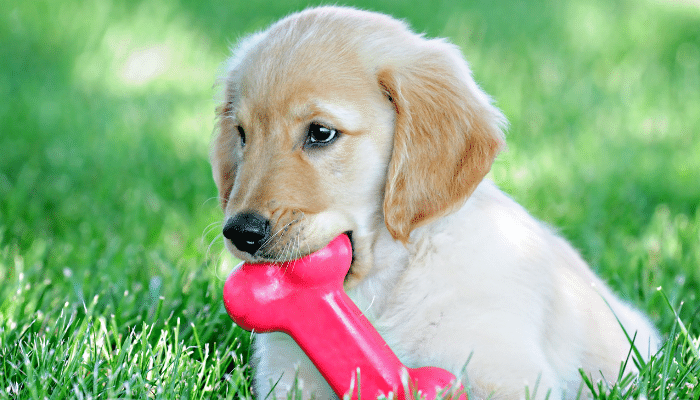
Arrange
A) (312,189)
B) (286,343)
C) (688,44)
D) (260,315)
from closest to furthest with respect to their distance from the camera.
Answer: (260,315)
(312,189)
(286,343)
(688,44)

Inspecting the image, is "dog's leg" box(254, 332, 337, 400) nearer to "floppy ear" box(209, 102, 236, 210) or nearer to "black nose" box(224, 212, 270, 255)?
"black nose" box(224, 212, 270, 255)

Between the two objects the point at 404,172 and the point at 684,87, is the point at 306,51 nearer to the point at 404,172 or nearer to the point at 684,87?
the point at 404,172

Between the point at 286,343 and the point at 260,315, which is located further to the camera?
the point at 286,343

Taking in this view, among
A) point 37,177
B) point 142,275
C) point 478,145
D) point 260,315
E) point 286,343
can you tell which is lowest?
point 37,177

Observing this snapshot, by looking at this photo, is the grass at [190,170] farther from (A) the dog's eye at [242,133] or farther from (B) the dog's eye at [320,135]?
(B) the dog's eye at [320,135]

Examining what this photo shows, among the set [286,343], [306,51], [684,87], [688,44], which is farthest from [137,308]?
[688,44]

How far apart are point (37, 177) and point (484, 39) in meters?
5.61

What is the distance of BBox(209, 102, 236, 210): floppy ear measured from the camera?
2.92 metres

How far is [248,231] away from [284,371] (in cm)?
59

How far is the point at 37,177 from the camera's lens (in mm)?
5102

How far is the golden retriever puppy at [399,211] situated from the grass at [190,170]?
0.27 m

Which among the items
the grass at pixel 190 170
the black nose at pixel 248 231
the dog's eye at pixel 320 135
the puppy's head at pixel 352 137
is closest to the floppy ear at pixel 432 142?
the puppy's head at pixel 352 137

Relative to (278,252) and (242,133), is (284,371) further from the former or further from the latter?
(242,133)

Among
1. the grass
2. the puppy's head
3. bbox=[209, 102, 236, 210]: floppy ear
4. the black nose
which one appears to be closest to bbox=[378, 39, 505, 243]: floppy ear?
the puppy's head
